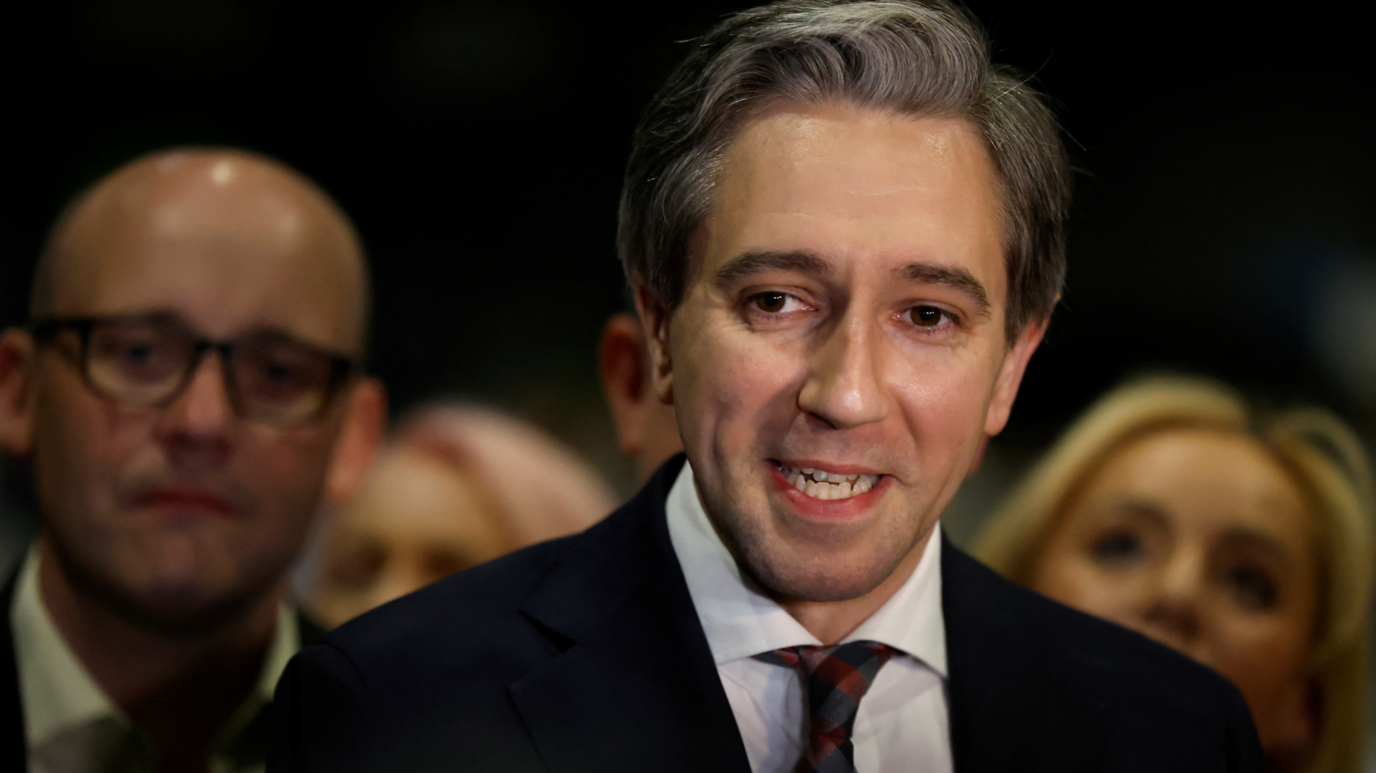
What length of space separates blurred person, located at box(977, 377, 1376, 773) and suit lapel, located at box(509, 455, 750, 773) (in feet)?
3.85

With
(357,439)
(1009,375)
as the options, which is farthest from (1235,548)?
(357,439)

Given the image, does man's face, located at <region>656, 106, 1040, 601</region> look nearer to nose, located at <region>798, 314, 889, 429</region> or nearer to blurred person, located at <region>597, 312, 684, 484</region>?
nose, located at <region>798, 314, 889, 429</region>

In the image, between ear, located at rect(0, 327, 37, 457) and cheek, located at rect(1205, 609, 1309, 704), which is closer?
ear, located at rect(0, 327, 37, 457)

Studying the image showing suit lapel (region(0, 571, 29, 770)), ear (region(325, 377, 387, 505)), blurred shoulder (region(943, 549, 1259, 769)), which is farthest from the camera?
ear (region(325, 377, 387, 505))

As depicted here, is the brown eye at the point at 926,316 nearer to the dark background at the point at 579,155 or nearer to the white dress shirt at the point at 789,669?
the white dress shirt at the point at 789,669

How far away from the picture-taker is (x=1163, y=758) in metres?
1.54

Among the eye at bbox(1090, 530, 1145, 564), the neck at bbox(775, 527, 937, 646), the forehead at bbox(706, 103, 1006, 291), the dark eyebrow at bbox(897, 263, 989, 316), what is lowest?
the eye at bbox(1090, 530, 1145, 564)

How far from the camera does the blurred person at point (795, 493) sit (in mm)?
1356

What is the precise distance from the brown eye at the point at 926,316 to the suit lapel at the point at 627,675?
1.32 feet

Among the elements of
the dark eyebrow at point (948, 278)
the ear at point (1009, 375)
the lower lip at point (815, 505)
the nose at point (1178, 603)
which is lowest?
the nose at point (1178, 603)

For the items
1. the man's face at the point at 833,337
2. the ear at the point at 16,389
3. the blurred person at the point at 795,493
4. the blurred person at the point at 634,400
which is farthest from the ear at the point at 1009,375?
the ear at the point at 16,389

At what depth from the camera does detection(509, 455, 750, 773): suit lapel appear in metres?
1.36

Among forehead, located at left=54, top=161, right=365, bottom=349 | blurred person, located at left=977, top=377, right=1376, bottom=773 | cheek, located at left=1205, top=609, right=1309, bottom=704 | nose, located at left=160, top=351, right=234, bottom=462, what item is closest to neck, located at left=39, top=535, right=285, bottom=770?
nose, located at left=160, top=351, right=234, bottom=462

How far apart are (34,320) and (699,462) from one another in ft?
4.17
